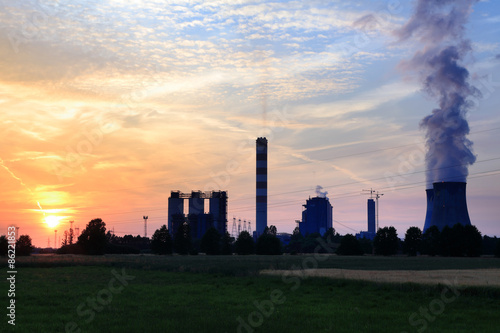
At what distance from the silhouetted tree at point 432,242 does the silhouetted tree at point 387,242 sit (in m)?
12.3

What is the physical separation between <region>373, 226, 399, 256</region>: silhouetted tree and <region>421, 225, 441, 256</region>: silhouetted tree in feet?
40.2

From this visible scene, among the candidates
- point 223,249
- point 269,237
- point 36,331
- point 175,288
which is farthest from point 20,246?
point 36,331

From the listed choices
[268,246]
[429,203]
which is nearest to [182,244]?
[268,246]

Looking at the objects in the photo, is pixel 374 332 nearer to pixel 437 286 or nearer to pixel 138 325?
pixel 138 325

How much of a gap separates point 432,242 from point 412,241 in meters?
15.4

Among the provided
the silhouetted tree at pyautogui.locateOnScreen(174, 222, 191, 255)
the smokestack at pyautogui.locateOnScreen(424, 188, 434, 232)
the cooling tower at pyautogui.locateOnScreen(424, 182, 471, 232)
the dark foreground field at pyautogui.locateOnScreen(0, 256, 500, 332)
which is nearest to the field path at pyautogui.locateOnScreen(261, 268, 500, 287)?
the dark foreground field at pyautogui.locateOnScreen(0, 256, 500, 332)

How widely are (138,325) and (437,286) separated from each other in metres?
18.3

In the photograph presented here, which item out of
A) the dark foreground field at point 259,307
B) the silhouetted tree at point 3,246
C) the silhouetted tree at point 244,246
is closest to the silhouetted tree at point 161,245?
the silhouetted tree at point 244,246

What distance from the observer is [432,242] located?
128500mm

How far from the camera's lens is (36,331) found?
19391mm

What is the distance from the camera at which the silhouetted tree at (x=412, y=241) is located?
5655 inches

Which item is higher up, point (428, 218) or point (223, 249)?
point (428, 218)

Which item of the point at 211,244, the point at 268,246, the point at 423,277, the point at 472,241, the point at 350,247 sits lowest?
the point at 268,246

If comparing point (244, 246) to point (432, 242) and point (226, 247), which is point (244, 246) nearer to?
point (226, 247)
